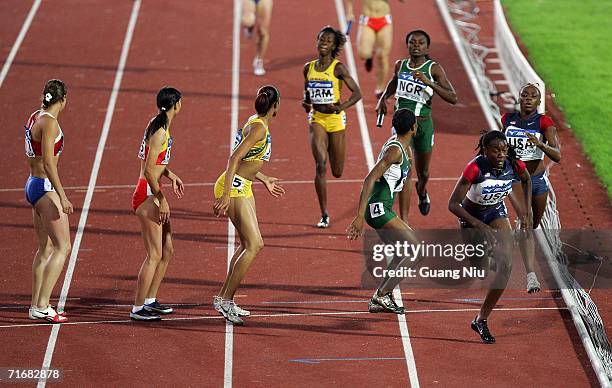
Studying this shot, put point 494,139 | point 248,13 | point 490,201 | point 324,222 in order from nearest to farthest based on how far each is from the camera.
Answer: point 494,139 < point 490,201 < point 324,222 < point 248,13

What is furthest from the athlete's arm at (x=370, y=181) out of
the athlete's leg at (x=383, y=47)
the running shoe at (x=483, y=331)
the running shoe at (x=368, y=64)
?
the running shoe at (x=368, y=64)

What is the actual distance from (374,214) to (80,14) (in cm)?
1423

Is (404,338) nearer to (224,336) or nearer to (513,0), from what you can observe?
(224,336)

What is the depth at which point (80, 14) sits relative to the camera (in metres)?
24.2

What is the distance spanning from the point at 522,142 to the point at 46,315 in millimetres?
4866

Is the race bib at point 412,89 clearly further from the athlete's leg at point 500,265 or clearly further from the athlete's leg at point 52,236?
the athlete's leg at point 52,236

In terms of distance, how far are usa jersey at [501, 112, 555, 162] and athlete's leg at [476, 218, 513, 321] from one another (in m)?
1.49

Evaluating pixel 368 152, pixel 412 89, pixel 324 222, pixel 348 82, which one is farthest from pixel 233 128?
pixel 412 89

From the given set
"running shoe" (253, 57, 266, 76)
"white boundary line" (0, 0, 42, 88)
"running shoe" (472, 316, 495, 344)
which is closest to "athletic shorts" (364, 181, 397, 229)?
"running shoe" (472, 316, 495, 344)

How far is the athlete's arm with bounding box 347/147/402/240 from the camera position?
1088cm

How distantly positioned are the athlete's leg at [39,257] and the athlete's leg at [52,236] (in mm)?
29

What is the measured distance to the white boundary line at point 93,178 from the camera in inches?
449

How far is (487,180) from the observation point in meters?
11.2

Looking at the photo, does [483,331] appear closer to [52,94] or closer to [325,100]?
[325,100]
